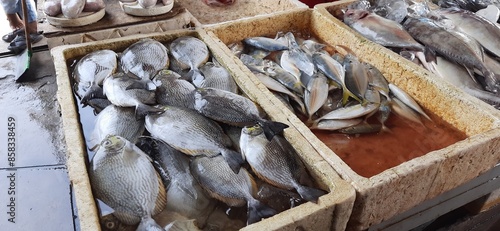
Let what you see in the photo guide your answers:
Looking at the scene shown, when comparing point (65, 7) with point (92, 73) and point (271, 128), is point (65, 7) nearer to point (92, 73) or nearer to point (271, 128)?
point (92, 73)


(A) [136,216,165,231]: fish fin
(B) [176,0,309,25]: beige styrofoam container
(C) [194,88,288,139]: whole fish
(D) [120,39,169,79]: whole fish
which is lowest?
(B) [176,0,309,25]: beige styrofoam container

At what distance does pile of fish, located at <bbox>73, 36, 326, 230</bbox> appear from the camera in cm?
177

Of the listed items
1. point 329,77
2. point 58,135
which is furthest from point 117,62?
point 329,77

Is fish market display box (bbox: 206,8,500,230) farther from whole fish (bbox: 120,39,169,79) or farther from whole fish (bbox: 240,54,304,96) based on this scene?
whole fish (bbox: 120,39,169,79)

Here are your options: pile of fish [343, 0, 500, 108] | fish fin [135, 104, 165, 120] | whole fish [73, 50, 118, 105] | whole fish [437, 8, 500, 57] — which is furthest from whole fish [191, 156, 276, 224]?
whole fish [437, 8, 500, 57]

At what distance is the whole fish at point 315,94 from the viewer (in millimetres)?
2615

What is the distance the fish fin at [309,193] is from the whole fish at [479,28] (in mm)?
2265

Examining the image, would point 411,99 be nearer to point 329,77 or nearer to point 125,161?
point 329,77

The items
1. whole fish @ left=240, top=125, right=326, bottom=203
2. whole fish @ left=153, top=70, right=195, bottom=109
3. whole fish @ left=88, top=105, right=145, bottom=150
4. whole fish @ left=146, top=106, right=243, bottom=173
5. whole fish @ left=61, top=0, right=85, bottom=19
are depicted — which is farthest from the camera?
whole fish @ left=61, top=0, right=85, bottom=19

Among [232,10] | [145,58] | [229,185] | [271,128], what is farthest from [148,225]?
[232,10]

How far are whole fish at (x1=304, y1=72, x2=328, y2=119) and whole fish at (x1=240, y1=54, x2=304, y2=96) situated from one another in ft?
0.23

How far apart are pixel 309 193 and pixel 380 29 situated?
2.07 metres

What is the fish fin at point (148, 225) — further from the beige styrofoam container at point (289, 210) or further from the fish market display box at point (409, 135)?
the fish market display box at point (409, 135)

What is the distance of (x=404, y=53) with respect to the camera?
3133mm
